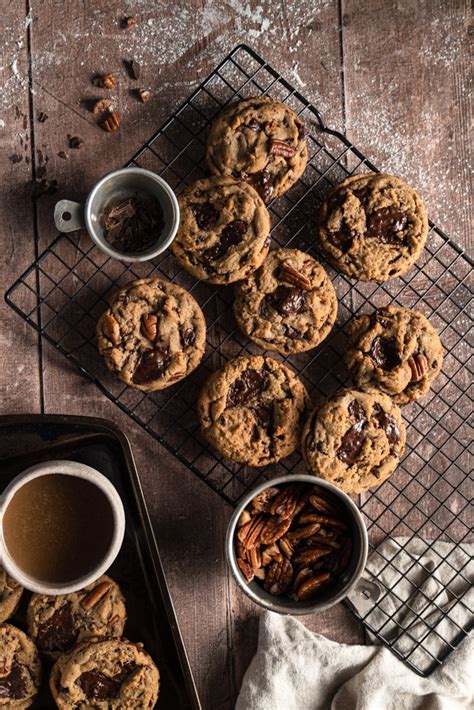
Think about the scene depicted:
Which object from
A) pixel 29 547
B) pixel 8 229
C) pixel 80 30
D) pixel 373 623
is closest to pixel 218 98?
pixel 80 30

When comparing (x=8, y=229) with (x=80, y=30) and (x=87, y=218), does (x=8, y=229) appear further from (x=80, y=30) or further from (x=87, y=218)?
(x=80, y=30)

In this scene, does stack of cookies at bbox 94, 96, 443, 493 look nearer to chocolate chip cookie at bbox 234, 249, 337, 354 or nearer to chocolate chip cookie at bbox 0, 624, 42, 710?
chocolate chip cookie at bbox 234, 249, 337, 354

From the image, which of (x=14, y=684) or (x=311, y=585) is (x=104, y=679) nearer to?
(x=14, y=684)

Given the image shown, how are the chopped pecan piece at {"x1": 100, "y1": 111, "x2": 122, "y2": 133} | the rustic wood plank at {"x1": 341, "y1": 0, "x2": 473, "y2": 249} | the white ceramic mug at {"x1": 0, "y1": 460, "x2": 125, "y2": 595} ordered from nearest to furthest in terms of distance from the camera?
the white ceramic mug at {"x1": 0, "y1": 460, "x2": 125, "y2": 595} < the chopped pecan piece at {"x1": 100, "y1": 111, "x2": 122, "y2": 133} < the rustic wood plank at {"x1": 341, "y1": 0, "x2": 473, "y2": 249}

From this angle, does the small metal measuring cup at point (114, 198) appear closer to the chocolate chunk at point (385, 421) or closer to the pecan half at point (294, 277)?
the pecan half at point (294, 277)

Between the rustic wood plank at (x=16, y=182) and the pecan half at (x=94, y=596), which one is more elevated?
the rustic wood plank at (x=16, y=182)

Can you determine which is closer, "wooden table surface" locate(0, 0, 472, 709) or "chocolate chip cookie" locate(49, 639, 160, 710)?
"chocolate chip cookie" locate(49, 639, 160, 710)

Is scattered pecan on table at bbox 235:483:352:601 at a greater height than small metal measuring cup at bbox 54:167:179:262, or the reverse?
small metal measuring cup at bbox 54:167:179:262

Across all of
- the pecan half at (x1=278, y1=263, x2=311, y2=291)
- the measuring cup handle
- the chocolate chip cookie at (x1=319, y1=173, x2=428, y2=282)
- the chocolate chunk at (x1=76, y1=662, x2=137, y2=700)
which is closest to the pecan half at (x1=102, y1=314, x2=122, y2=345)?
the measuring cup handle

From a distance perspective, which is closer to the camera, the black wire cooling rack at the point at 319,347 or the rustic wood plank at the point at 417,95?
the black wire cooling rack at the point at 319,347

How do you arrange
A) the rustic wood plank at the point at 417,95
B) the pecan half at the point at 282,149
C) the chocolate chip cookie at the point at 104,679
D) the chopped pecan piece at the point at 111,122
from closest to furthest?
the chocolate chip cookie at the point at 104,679 → the pecan half at the point at 282,149 → the chopped pecan piece at the point at 111,122 → the rustic wood plank at the point at 417,95

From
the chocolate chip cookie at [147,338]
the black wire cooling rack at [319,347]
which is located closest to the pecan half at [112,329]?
the chocolate chip cookie at [147,338]
